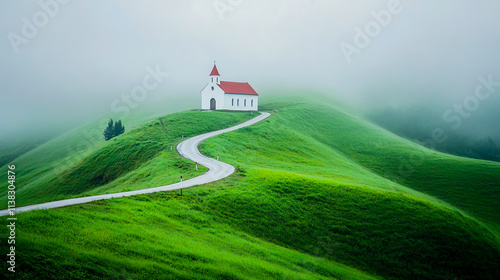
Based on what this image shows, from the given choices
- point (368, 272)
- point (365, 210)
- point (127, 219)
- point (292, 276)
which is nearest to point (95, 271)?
point (127, 219)

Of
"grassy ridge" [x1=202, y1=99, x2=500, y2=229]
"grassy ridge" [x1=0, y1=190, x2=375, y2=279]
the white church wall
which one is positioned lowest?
"grassy ridge" [x1=202, y1=99, x2=500, y2=229]

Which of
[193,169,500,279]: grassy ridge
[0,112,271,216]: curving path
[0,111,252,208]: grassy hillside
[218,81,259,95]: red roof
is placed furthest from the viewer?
[218,81,259,95]: red roof

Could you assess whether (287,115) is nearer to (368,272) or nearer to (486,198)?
(486,198)

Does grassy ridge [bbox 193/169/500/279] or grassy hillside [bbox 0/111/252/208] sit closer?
grassy ridge [bbox 193/169/500/279]

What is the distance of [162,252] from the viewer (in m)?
16.6

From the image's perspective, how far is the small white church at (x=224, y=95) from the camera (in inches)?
3568

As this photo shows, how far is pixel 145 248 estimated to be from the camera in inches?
653

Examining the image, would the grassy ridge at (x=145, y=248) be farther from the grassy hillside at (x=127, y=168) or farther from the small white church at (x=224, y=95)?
the small white church at (x=224, y=95)

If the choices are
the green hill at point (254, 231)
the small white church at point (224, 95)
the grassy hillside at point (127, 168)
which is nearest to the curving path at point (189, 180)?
the grassy hillside at point (127, 168)

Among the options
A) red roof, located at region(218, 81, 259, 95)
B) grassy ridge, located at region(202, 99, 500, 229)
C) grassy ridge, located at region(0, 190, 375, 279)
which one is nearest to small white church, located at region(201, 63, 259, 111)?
red roof, located at region(218, 81, 259, 95)

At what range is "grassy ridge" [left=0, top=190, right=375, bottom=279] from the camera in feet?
44.9

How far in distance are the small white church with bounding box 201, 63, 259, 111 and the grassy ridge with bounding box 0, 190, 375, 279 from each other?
68.1 m

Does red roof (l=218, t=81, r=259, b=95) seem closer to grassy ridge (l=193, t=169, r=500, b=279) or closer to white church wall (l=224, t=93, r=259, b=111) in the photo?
white church wall (l=224, t=93, r=259, b=111)

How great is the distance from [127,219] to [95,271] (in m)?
6.87
